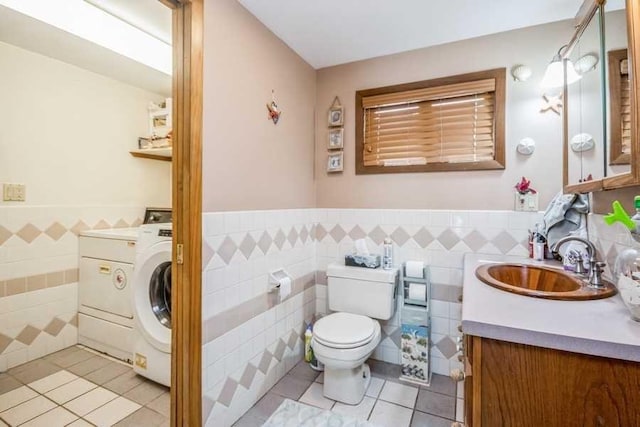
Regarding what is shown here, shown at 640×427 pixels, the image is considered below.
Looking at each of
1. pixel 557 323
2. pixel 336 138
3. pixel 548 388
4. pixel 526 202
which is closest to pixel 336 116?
pixel 336 138

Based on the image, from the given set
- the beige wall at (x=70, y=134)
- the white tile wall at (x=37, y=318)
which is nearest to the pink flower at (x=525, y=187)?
the beige wall at (x=70, y=134)

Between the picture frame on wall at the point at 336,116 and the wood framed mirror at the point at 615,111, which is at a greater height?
the picture frame on wall at the point at 336,116

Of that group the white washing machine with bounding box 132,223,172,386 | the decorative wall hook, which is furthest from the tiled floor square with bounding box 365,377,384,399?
the decorative wall hook

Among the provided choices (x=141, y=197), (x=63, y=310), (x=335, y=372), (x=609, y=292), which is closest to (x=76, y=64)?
(x=141, y=197)

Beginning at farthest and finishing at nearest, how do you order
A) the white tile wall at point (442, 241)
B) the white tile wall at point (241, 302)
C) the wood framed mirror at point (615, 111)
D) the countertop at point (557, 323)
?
1. the white tile wall at point (442, 241)
2. the white tile wall at point (241, 302)
3. the wood framed mirror at point (615, 111)
4. the countertop at point (557, 323)

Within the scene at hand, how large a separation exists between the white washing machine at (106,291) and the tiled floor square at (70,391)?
285 mm

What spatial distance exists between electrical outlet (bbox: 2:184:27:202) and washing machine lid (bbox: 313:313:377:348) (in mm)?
2308

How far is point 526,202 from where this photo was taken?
1841 mm

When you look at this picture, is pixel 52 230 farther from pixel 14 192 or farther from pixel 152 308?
pixel 152 308

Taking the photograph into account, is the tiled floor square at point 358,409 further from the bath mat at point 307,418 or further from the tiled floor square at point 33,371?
the tiled floor square at point 33,371

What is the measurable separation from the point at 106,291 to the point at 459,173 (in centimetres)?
272

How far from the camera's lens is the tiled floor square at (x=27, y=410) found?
160cm

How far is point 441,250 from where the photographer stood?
205 centimetres

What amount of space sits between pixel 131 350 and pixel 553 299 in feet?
8.42
